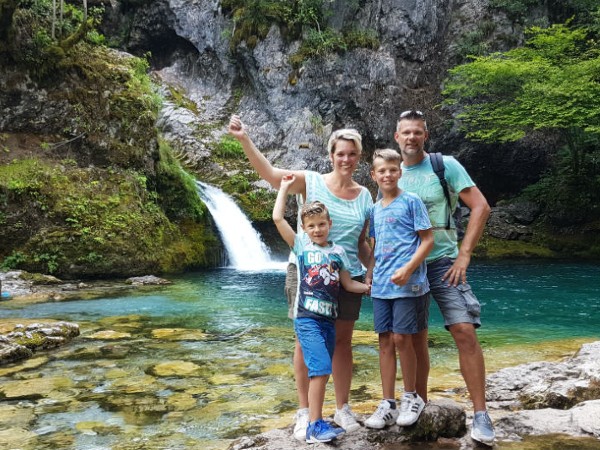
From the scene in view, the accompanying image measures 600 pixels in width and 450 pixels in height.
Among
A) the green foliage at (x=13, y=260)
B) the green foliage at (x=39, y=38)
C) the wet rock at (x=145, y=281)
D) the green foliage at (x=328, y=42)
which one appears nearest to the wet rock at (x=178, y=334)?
the wet rock at (x=145, y=281)

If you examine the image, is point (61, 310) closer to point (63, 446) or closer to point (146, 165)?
point (63, 446)

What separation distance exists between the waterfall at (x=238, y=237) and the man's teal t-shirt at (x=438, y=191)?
13551 mm

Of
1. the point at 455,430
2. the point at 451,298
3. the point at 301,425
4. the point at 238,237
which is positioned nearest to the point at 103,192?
the point at 238,237

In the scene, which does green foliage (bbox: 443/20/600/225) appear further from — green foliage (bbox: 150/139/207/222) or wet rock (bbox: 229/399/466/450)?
wet rock (bbox: 229/399/466/450)

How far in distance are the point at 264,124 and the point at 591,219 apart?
14078 millimetres

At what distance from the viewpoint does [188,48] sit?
2698 cm

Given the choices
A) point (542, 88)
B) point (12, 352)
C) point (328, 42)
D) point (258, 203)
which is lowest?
point (12, 352)

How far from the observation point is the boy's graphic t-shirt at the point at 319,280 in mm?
3148

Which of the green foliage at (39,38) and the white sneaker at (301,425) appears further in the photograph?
the green foliage at (39,38)

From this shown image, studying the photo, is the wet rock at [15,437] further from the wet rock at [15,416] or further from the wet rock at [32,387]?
the wet rock at [32,387]

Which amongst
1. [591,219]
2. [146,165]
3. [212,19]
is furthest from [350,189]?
[212,19]

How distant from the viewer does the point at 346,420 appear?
3.21 metres

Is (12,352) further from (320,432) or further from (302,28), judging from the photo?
(302,28)

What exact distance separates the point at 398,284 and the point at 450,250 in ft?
1.48
